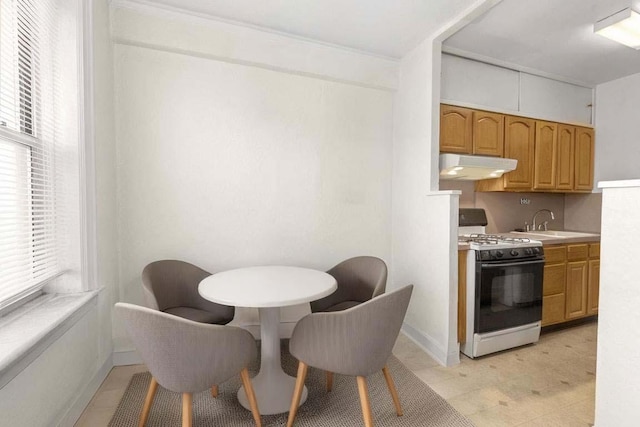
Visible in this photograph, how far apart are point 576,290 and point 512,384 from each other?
4.99 feet

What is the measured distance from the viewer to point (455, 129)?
2.67 metres

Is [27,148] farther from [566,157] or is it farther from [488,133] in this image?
[566,157]

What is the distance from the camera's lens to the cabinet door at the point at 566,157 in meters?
3.20

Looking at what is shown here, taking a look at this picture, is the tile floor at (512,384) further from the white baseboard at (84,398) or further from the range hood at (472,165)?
the range hood at (472,165)

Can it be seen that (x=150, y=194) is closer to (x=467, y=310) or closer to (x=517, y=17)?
(x=467, y=310)

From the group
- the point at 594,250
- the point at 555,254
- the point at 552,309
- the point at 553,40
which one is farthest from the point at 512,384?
the point at 553,40

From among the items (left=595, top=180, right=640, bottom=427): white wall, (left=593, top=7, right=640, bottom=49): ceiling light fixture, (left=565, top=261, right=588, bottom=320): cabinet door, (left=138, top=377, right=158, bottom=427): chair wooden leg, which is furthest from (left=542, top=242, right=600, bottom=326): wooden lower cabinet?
(left=138, top=377, right=158, bottom=427): chair wooden leg

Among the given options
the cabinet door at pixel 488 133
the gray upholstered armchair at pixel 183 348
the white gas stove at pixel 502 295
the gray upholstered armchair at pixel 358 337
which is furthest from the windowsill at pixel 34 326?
the cabinet door at pixel 488 133

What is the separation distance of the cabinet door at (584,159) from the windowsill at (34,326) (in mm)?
4675

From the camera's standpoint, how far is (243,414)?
1672mm

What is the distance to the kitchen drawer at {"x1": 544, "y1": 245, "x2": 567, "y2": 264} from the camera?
2658mm

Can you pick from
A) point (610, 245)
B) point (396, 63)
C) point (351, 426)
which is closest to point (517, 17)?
point (396, 63)

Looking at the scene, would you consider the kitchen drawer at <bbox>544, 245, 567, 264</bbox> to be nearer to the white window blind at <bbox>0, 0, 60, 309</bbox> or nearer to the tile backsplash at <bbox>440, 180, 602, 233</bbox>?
the tile backsplash at <bbox>440, 180, 602, 233</bbox>

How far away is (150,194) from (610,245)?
112 inches
